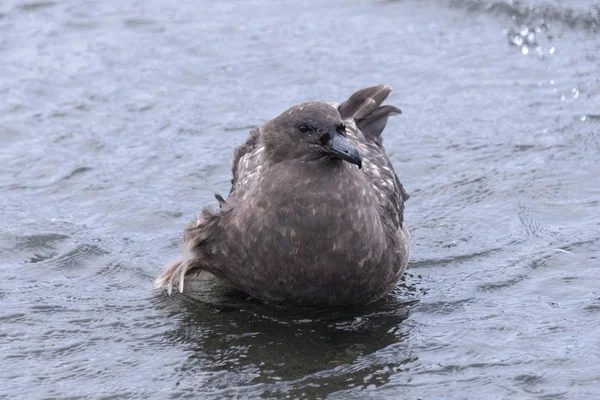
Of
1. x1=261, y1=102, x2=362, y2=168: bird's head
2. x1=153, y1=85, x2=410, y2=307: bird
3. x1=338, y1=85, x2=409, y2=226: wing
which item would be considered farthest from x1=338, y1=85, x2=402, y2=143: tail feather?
x1=261, y1=102, x2=362, y2=168: bird's head

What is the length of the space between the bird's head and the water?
887 mm

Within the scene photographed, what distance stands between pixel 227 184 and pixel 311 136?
225cm

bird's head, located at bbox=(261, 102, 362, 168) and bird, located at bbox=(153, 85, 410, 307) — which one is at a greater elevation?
bird's head, located at bbox=(261, 102, 362, 168)

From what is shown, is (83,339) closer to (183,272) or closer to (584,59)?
(183,272)

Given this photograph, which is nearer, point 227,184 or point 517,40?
point 227,184

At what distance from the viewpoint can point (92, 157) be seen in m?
8.36

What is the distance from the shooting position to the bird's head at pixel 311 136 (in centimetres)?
568

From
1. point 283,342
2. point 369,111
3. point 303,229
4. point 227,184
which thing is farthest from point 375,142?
point 283,342

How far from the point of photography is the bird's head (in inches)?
223

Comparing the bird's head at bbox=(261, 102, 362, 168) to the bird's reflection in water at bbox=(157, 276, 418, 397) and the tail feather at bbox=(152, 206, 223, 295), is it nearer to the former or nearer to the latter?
the tail feather at bbox=(152, 206, 223, 295)

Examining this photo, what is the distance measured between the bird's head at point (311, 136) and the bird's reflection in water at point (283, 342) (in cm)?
85

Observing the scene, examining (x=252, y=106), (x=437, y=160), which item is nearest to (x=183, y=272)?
(x=437, y=160)

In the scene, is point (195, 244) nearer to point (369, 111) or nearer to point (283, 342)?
point (283, 342)

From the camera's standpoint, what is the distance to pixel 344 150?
18.4 feet
